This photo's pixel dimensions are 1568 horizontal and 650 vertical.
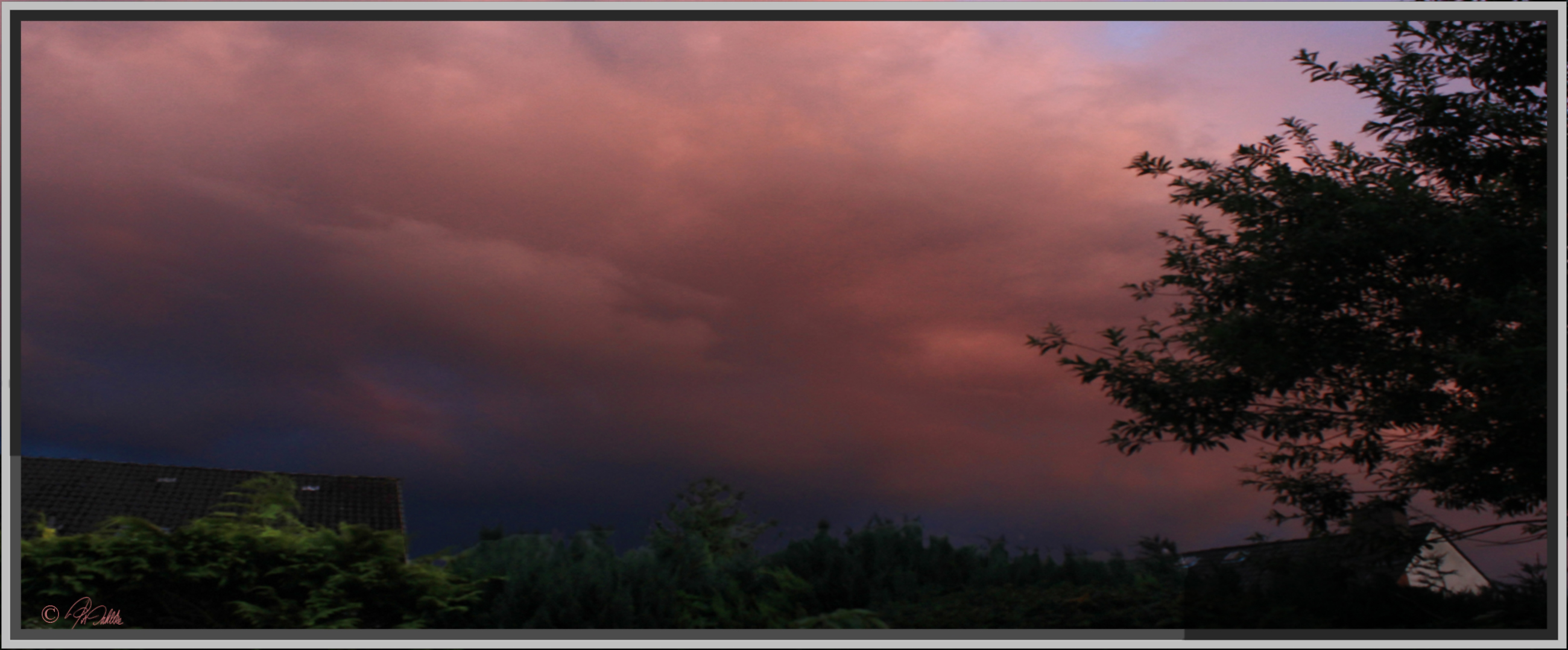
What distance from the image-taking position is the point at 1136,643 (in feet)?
16.4

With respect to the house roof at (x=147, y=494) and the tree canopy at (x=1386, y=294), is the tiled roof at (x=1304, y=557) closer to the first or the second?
the tree canopy at (x=1386, y=294)

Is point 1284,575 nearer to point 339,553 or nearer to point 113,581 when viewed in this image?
point 339,553

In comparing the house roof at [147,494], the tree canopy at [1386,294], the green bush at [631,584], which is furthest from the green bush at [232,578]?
the house roof at [147,494]

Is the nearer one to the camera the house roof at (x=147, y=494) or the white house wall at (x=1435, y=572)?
the white house wall at (x=1435, y=572)

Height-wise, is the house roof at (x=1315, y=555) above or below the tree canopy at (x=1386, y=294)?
below

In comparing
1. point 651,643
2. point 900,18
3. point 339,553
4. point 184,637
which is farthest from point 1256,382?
point 184,637

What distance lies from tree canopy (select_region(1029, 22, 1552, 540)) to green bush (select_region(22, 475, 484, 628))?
5310 mm

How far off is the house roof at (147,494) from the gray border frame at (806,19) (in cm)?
971

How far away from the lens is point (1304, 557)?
6.88 meters

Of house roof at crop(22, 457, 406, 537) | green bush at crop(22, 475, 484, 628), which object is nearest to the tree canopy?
green bush at crop(22, 475, 484, 628)

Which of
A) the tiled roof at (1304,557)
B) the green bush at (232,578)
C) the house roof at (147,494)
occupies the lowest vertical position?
the house roof at (147,494)

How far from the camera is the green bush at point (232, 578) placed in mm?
5680

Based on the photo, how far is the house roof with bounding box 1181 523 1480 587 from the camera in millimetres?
6750

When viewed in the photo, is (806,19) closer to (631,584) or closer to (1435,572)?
(631,584)
